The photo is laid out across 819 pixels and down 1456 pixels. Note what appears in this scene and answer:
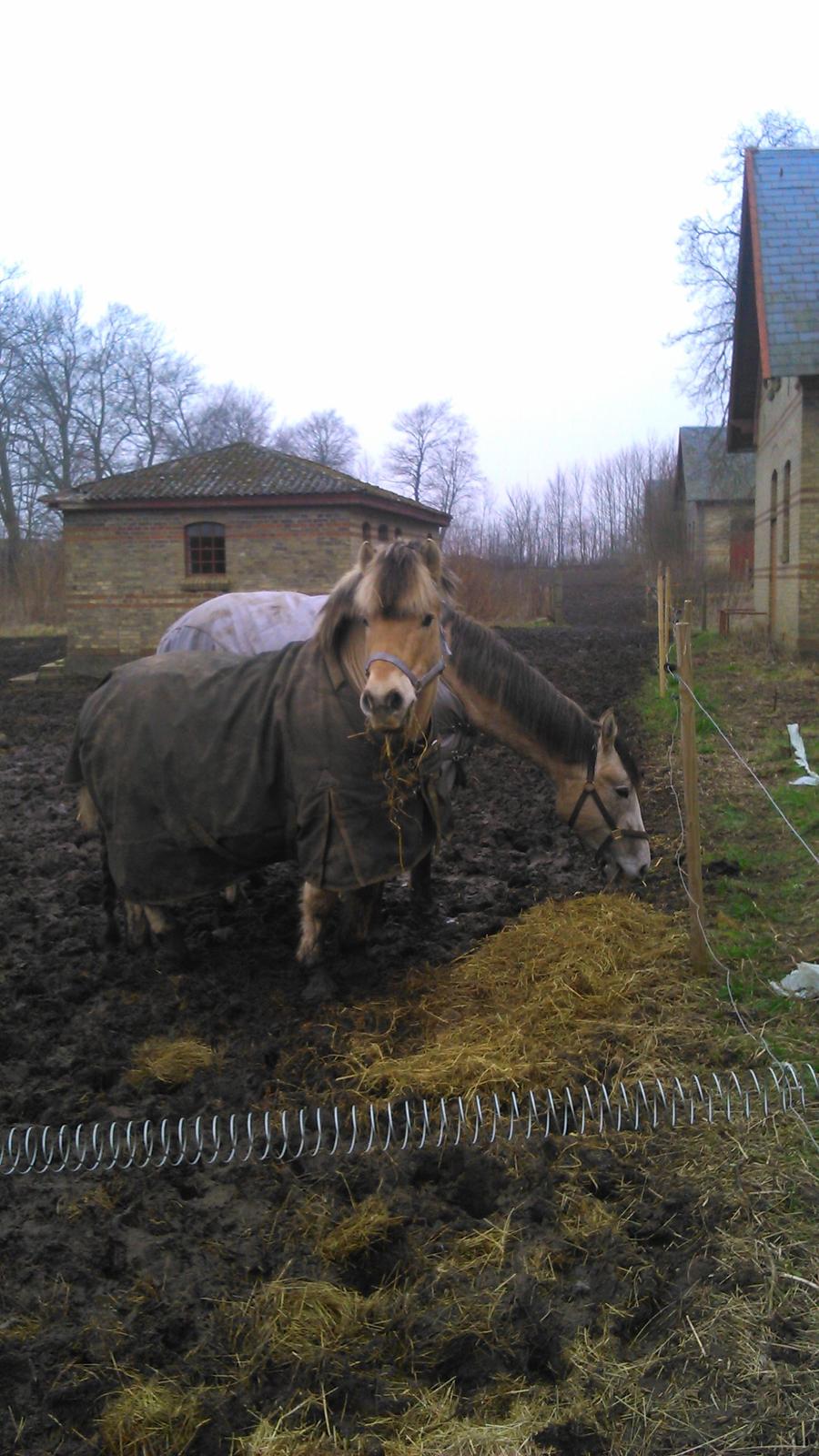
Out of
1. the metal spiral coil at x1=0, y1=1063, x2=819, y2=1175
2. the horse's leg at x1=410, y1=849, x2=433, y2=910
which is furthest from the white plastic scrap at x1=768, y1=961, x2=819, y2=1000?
the horse's leg at x1=410, y1=849, x2=433, y2=910

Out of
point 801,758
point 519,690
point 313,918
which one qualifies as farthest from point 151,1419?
point 801,758

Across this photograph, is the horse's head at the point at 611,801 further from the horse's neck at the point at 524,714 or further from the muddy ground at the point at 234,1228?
the muddy ground at the point at 234,1228

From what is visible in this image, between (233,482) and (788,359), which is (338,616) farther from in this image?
(233,482)

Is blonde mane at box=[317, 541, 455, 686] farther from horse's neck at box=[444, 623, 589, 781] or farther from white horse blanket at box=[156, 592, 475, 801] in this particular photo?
white horse blanket at box=[156, 592, 475, 801]

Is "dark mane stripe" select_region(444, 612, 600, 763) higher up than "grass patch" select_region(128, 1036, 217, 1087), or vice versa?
"dark mane stripe" select_region(444, 612, 600, 763)

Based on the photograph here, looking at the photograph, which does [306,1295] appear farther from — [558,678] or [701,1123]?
[558,678]

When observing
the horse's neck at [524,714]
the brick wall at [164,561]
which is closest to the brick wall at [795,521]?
the brick wall at [164,561]

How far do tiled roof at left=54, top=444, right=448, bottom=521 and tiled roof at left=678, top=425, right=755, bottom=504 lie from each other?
21783mm

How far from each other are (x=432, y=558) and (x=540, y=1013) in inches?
74.2

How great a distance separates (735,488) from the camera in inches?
1586

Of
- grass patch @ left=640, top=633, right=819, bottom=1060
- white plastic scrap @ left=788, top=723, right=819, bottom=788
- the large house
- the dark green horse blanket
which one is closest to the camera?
grass patch @ left=640, top=633, right=819, bottom=1060

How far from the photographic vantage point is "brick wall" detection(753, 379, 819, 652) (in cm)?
1730

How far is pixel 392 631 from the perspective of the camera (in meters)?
4.30

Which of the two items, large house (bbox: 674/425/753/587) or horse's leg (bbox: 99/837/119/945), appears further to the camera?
large house (bbox: 674/425/753/587)
